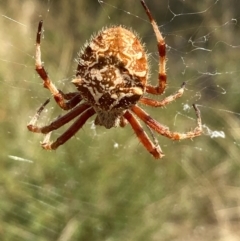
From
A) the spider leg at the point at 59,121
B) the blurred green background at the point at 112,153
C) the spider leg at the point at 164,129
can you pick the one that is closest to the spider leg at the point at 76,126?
the spider leg at the point at 59,121

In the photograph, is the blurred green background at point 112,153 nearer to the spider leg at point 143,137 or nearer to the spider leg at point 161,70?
the spider leg at point 143,137

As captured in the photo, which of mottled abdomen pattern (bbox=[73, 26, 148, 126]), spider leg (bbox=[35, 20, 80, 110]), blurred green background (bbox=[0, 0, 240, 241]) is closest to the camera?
mottled abdomen pattern (bbox=[73, 26, 148, 126])

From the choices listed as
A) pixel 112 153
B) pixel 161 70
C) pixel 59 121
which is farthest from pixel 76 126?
pixel 112 153

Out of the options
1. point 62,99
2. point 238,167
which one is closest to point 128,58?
point 62,99

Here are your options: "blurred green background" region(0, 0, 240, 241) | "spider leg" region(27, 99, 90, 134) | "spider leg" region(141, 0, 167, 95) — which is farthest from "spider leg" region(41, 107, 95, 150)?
"blurred green background" region(0, 0, 240, 241)

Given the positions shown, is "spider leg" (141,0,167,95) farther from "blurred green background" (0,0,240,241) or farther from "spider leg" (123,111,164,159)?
"blurred green background" (0,0,240,241)

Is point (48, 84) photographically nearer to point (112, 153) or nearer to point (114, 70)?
point (114, 70)
